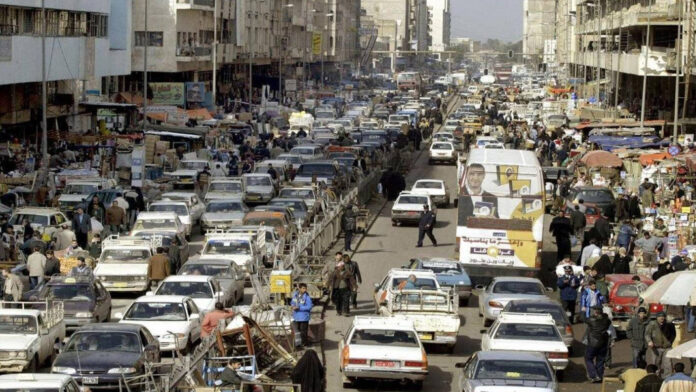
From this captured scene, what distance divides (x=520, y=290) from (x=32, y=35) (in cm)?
3628

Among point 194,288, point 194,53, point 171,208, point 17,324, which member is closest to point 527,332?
point 194,288

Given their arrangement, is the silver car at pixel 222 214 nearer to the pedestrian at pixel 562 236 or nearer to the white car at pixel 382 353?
the pedestrian at pixel 562 236

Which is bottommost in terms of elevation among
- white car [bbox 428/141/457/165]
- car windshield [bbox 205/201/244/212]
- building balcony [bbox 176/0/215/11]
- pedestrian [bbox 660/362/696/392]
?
white car [bbox 428/141/457/165]

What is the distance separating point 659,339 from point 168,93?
223 feet

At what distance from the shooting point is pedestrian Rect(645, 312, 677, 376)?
22.9m

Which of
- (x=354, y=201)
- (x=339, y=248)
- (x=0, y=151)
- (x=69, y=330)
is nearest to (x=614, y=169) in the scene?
(x=354, y=201)

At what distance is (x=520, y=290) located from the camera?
2858 centimetres

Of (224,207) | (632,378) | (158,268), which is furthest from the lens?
(224,207)

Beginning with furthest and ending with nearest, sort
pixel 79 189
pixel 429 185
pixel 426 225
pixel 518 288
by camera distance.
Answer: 1. pixel 429 185
2. pixel 79 189
3. pixel 426 225
4. pixel 518 288

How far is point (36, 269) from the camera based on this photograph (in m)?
29.2

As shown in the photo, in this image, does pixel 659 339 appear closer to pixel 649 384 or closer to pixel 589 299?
pixel 589 299

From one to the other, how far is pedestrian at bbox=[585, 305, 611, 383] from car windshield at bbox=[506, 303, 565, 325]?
1.95 meters

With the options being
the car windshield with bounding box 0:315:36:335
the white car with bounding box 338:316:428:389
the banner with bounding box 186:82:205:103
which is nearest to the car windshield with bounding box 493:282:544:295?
the white car with bounding box 338:316:428:389

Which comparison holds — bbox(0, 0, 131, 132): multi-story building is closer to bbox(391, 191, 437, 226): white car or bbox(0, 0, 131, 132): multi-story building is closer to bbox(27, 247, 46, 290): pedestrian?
bbox(391, 191, 437, 226): white car
